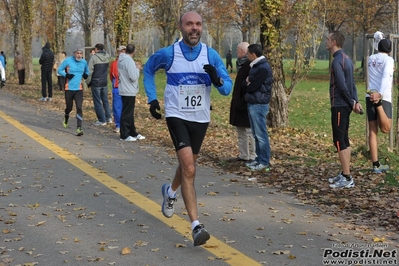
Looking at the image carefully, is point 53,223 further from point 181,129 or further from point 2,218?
point 181,129

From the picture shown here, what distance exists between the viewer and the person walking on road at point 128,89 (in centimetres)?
1636

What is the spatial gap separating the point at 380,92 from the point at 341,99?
1.08 metres

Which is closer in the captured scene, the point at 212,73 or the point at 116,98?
the point at 212,73

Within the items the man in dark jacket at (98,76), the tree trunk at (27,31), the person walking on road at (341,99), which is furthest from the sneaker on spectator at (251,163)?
the tree trunk at (27,31)

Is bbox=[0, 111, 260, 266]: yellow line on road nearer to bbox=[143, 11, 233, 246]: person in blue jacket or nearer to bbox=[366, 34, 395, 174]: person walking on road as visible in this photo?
bbox=[143, 11, 233, 246]: person in blue jacket

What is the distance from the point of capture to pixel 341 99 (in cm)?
1058

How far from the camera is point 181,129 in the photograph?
754 cm

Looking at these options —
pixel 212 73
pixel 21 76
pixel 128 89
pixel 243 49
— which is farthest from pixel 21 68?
pixel 212 73

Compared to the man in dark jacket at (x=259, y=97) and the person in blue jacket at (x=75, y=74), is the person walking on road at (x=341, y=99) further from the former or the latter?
the person in blue jacket at (x=75, y=74)

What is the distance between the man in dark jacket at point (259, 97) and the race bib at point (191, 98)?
14.1 feet

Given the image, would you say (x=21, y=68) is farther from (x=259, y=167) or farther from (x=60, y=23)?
(x=259, y=167)

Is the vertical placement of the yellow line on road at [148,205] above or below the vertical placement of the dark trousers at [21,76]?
below

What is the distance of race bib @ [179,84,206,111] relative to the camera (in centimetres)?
759

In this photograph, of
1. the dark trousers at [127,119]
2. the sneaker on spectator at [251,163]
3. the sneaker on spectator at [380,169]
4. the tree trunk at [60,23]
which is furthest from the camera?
the tree trunk at [60,23]
